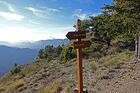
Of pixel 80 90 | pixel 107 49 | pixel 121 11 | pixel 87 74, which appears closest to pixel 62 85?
pixel 87 74

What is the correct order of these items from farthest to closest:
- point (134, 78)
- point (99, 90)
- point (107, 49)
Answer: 1. point (107, 49)
2. point (134, 78)
3. point (99, 90)

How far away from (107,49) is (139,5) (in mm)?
22307

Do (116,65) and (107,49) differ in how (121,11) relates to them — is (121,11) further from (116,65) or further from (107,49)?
(107,49)

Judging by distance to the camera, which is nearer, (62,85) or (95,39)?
(62,85)

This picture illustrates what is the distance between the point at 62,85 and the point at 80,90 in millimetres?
8185

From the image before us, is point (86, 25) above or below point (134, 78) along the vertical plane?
above

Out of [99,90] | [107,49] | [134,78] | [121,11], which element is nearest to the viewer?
[99,90]

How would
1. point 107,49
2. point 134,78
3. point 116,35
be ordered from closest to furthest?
point 134,78 → point 116,35 → point 107,49

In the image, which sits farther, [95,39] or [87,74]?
[95,39]

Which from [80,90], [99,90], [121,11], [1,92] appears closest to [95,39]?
[1,92]

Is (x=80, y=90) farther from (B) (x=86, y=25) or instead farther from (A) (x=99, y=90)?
(B) (x=86, y=25)

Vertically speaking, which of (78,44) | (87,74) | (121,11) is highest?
(121,11)

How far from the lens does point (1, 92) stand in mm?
27562

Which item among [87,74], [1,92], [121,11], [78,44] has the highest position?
[121,11]
